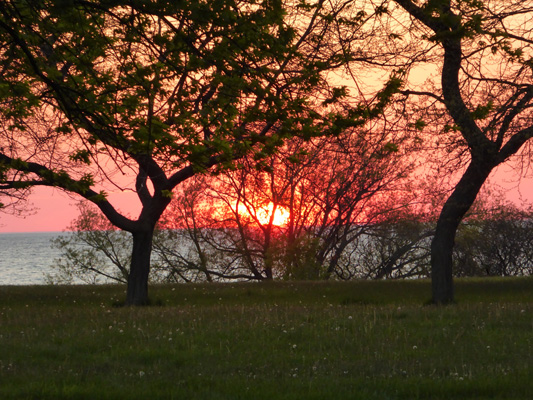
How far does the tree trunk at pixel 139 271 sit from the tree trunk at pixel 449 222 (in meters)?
8.48

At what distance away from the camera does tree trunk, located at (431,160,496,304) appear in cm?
1797

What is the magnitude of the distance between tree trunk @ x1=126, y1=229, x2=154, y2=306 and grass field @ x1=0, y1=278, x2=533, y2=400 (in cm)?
322

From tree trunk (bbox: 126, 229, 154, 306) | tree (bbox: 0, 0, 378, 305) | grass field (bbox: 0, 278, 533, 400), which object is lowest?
grass field (bbox: 0, 278, 533, 400)

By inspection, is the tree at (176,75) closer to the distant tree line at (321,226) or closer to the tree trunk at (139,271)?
the tree trunk at (139,271)

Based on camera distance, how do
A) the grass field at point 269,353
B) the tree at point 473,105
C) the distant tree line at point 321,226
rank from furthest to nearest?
the distant tree line at point 321,226 → the tree at point 473,105 → the grass field at point 269,353

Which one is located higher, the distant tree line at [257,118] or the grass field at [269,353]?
the distant tree line at [257,118]

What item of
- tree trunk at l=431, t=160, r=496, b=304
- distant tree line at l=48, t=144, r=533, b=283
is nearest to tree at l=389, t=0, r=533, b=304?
tree trunk at l=431, t=160, r=496, b=304

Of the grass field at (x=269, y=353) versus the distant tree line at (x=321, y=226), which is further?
the distant tree line at (x=321, y=226)

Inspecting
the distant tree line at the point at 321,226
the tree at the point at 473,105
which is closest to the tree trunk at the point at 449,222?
the tree at the point at 473,105

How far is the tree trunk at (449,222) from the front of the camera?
18.0 metres

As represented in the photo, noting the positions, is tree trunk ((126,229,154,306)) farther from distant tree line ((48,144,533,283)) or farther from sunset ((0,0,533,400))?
distant tree line ((48,144,533,283))

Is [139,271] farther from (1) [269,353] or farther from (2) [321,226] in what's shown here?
(2) [321,226]

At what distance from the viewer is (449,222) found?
18469mm

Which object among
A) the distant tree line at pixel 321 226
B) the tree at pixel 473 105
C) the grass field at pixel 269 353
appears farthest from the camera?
the distant tree line at pixel 321 226
